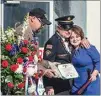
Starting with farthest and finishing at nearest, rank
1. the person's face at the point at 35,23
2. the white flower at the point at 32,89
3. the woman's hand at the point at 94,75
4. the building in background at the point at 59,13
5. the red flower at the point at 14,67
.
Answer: the building in background at the point at 59,13 < the woman's hand at the point at 94,75 < the person's face at the point at 35,23 < the white flower at the point at 32,89 < the red flower at the point at 14,67

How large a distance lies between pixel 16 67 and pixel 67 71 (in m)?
0.72

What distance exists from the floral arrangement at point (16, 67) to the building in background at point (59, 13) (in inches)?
63.6

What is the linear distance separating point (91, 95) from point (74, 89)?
216 mm

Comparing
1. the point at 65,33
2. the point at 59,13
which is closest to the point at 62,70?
the point at 65,33

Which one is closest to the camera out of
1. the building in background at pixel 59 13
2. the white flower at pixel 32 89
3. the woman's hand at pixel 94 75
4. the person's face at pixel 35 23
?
the white flower at pixel 32 89

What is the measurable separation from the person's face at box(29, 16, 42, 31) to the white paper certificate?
0.51 m

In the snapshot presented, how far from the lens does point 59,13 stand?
717 centimetres

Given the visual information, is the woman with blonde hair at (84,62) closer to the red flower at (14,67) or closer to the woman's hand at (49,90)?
the woman's hand at (49,90)

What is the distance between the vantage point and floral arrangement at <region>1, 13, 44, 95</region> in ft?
17.5

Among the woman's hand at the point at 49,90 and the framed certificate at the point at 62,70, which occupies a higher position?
the framed certificate at the point at 62,70

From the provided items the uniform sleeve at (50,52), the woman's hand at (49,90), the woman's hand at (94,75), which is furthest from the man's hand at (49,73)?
the woman's hand at (94,75)

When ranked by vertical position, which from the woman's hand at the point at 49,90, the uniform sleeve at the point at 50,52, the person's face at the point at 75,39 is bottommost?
the woman's hand at the point at 49,90

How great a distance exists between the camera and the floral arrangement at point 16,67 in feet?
17.5

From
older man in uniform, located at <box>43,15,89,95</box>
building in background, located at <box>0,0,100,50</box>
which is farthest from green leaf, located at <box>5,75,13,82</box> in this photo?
building in background, located at <box>0,0,100,50</box>
